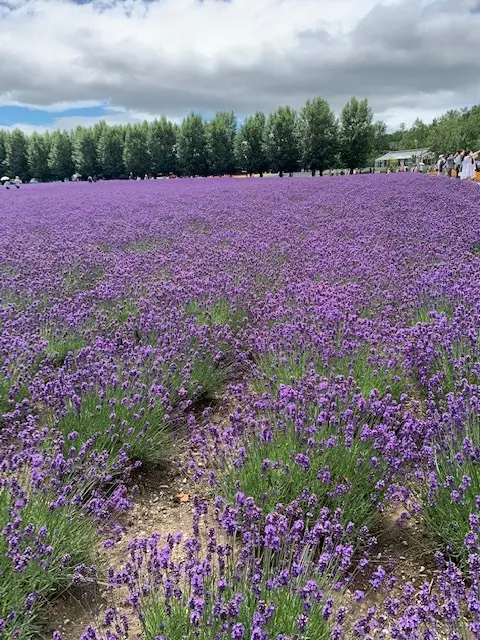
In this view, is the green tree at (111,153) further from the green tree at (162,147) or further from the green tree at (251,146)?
the green tree at (251,146)

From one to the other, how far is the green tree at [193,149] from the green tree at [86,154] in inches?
429

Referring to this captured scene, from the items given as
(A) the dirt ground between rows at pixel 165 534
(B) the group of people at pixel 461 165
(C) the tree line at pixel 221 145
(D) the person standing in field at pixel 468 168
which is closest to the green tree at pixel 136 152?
(C) the tree line at pixel 221 145

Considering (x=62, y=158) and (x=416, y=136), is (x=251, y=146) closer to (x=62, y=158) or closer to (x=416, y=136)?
(x=62, y=158)

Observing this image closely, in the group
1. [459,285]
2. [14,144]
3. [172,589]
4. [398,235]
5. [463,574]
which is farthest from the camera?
[14,144]

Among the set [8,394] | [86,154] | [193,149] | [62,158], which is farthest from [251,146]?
[8,394]

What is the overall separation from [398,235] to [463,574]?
575 centimetres

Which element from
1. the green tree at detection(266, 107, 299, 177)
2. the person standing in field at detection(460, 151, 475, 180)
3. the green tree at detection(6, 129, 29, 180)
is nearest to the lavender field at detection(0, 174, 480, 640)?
the person standing in field at detection(460, 151, 475, 180)

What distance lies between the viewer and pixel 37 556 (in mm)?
1769

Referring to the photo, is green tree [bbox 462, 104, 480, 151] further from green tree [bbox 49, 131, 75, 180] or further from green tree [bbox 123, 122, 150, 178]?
green tree [bbox 49, 131, 75, 180]

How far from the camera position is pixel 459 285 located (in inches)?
166

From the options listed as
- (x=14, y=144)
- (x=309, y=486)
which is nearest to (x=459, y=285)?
(x=309, y=486)

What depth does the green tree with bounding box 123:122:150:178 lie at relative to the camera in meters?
52.8

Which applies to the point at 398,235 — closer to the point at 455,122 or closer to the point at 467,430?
the point at 467,430

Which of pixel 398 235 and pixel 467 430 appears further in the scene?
pixel 398 235
